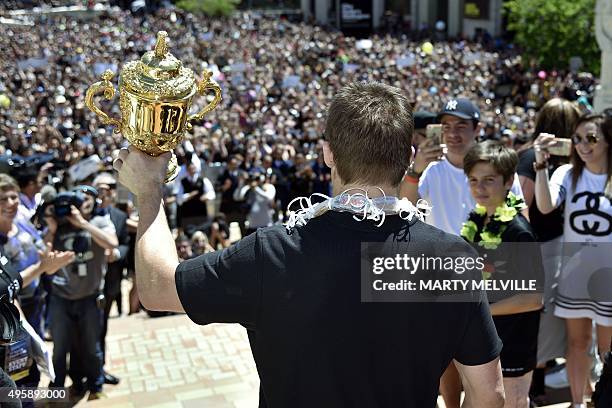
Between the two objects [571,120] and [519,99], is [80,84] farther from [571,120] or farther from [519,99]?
[571,120]

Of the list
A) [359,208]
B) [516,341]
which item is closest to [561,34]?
[516,341]

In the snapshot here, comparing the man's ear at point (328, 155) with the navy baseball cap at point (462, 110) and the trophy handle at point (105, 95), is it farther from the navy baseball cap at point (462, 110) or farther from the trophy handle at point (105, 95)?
the navy baseball cap at point (462, 110)

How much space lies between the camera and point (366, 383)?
66.5 inches

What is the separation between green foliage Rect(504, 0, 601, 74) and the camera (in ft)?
78.0

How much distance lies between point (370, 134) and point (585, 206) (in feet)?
8.53

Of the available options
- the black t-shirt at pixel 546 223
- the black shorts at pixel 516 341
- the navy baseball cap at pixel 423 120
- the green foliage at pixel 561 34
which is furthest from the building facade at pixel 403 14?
the black shorts at pixel 516 341

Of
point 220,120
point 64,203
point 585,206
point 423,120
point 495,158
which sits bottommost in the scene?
point 220,120

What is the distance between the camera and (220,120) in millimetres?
17078

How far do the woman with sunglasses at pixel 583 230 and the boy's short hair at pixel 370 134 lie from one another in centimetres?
229

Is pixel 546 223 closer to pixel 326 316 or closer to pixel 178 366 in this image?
pixel 326 316

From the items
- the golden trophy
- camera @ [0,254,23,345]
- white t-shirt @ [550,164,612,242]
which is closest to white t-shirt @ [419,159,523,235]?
white t-shirt @ [550,164,612,242]

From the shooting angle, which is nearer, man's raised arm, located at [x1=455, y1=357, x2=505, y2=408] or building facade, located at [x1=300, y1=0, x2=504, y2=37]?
man's raised arm, located at [x1=455, y1=357, x2=505, y2=408]

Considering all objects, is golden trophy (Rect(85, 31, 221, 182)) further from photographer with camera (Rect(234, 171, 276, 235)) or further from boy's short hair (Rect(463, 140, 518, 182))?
photographer with camera (Rect(234, 171, 276, 235))

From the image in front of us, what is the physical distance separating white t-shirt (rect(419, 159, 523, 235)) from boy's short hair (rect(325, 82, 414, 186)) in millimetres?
2039
